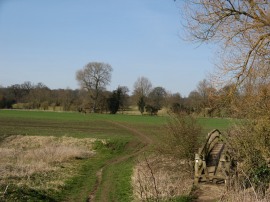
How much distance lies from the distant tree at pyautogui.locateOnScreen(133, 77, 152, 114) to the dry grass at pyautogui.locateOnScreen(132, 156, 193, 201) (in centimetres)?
7738

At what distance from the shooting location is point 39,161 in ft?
78.7

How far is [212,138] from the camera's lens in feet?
58.4

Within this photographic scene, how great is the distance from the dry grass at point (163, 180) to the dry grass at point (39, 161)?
4469mm

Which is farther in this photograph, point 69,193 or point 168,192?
point 69,193

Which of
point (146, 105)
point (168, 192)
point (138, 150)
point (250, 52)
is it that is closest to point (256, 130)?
point (250, 52)

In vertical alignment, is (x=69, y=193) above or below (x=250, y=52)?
below

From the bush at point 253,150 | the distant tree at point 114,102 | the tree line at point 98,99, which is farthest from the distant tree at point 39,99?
the bush at point 253,150

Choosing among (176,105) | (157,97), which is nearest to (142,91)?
(157,97)

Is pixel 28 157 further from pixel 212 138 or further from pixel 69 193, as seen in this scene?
pixel 212 138

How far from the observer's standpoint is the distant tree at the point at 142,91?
97419mm

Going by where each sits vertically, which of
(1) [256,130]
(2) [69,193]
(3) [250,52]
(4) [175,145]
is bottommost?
(2) [69,193]

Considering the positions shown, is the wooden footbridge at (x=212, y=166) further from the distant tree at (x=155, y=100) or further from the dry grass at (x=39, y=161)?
the distant tree at (x=155, y=100)

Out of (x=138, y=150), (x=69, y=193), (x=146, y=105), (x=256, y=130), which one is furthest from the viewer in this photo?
(x=146, y=105)

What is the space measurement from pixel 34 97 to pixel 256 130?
10101cm
